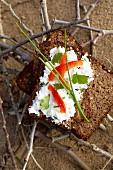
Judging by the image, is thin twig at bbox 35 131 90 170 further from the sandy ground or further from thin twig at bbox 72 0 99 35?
thin twig at bbox 72 0 99 35

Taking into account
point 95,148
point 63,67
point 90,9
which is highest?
point 90,9

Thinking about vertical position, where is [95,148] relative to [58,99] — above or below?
below

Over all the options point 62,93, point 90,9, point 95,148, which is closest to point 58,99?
point 62,93

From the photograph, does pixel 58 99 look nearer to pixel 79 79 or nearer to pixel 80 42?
pixel 79 79

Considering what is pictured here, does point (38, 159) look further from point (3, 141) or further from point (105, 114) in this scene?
point (105, 114)

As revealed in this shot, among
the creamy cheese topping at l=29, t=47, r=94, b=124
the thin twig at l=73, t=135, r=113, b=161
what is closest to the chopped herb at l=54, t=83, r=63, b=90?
the creamy cheese topping at l=29, t=47, r=94, b=124

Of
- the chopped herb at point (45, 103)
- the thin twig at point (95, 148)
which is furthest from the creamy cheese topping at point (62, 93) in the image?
the thin twig at point (95, 148)
